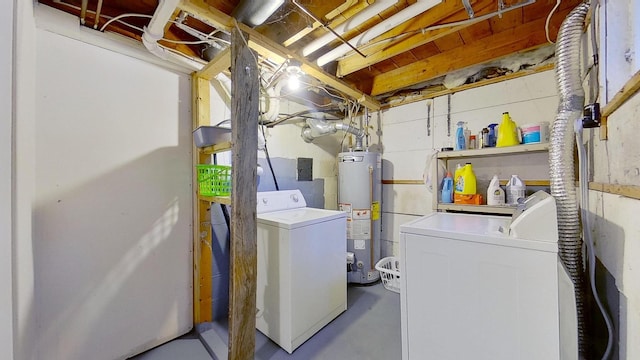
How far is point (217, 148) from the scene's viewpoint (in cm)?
160

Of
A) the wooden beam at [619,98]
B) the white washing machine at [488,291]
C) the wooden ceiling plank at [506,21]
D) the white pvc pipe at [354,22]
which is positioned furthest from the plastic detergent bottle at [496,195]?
the white pvc pipe at [354,22]

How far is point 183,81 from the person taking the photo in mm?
1768

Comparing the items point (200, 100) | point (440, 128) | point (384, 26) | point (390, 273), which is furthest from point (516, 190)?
point (200, 100)

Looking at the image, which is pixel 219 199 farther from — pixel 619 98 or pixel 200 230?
pixel 619 98

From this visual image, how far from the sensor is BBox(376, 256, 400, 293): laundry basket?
237 centimetres

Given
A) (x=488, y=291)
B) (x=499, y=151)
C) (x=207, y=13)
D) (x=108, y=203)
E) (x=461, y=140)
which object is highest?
(x=207, y=13)

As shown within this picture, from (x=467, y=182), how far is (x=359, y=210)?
1018 mm

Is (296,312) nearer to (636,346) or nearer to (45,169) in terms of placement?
(636,346)

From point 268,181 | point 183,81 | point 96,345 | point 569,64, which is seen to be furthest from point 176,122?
point 569,64

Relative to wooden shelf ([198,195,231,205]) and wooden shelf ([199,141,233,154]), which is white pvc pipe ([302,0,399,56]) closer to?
wooden shelf ([199,141,233,154])

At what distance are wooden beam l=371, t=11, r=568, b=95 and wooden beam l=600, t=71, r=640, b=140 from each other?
39.6 inches

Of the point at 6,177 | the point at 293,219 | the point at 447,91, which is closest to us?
the point at 6,177

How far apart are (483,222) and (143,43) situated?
2.32 meters

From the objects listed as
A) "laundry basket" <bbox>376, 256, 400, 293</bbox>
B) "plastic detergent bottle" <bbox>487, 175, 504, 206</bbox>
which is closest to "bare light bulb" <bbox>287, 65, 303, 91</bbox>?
"plastic detergent bottle" <bbox>487, 175, 504, 206</bbox>
